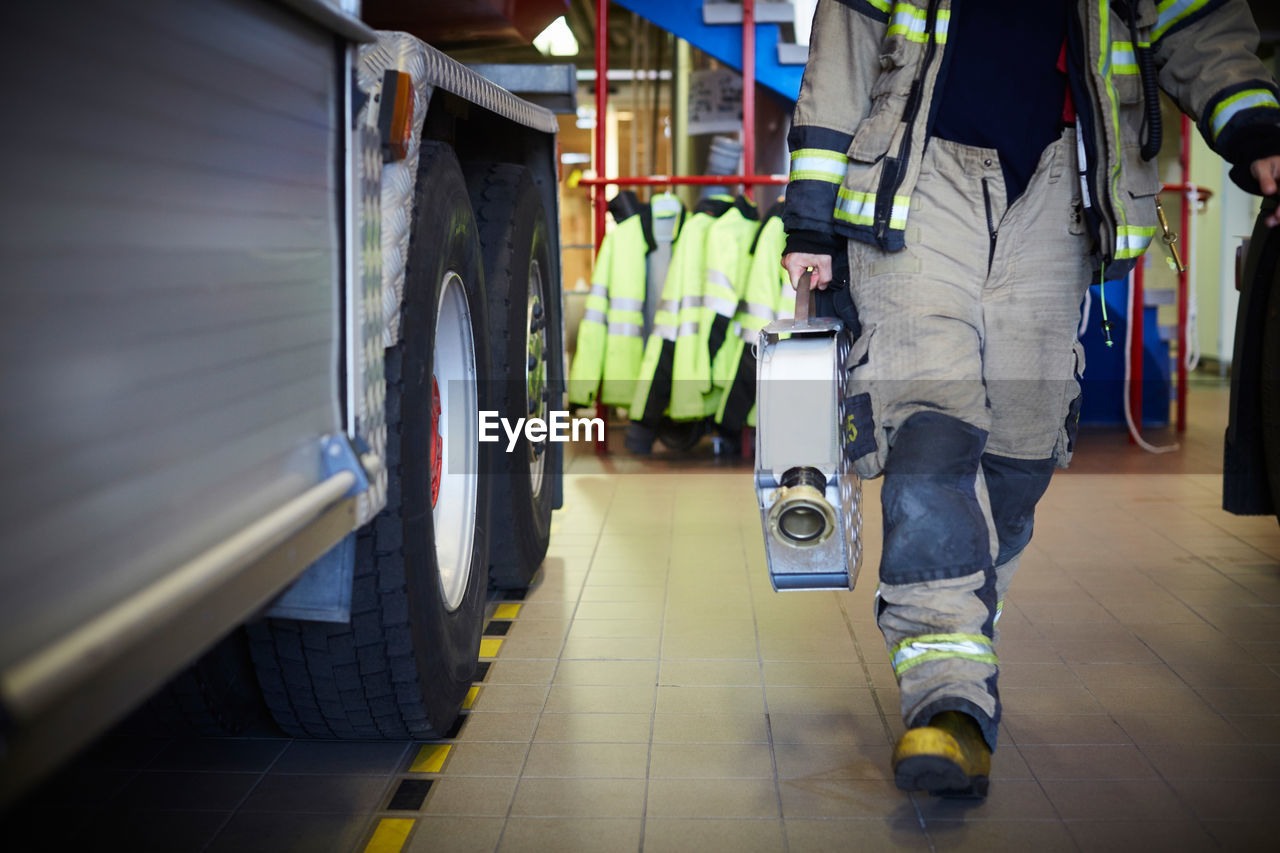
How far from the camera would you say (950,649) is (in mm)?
2279

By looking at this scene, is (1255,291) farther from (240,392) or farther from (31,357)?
(31,357)

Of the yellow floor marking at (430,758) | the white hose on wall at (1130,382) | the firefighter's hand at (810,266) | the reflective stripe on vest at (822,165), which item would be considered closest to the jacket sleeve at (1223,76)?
the reflective stripe on vest at (822,165)

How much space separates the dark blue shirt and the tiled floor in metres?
1.18

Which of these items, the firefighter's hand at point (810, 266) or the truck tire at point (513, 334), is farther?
the truck tire at point (513, 334)

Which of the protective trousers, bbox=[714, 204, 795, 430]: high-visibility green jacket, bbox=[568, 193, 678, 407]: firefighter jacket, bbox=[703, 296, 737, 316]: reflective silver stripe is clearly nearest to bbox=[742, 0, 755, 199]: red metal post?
bbox=[714, 204, 795, 430]: high-visibility green jacket

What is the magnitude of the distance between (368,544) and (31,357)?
1172mm

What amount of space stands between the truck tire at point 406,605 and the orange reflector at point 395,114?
262mm

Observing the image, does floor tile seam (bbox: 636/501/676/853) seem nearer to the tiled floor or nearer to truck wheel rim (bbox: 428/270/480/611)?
the tiled floor

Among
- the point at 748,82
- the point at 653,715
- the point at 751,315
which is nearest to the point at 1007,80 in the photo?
the point at 653,715

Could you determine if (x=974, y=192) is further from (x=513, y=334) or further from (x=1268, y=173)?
(x=513, y=334)

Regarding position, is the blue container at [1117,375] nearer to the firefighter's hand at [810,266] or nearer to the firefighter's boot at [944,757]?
the firefighter's hand at [810,266]

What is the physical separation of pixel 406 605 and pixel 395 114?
2.78ft

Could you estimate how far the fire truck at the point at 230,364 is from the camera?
1037 millimetres

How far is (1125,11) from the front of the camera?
8.15ft
